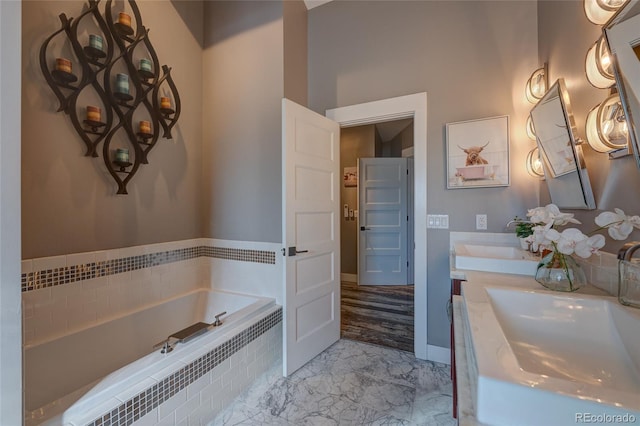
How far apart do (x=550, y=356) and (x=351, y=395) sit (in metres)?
1.37

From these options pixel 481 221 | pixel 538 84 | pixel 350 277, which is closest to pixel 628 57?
pixel 538 84

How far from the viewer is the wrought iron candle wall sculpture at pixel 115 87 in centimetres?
165

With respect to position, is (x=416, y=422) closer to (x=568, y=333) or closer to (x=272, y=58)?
(x=568, y=333)

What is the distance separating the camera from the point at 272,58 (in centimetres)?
231

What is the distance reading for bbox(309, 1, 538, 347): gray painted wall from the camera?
1944 millimetres

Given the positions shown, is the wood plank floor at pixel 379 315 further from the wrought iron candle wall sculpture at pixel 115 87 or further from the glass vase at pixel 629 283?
the wrought iron candle wall sculpture at pixel 115 87

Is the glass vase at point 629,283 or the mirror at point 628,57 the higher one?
the mirror at point 628,57

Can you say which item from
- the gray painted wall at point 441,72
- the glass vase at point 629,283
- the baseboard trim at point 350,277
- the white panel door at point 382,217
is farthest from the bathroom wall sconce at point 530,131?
the baseboard trim at point 350,277

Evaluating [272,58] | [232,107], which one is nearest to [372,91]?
[272,58]

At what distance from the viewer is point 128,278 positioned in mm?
1995

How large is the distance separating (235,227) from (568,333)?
7.47 feet

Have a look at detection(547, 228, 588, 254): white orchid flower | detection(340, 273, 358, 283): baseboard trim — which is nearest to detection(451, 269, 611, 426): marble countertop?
detection(547, 228, 588, 254): white orchid flower

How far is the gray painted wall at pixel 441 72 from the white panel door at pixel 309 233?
1.92ft

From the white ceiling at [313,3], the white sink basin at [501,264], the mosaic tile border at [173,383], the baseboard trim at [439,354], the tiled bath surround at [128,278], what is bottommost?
the baseboard trim at [439,354]
